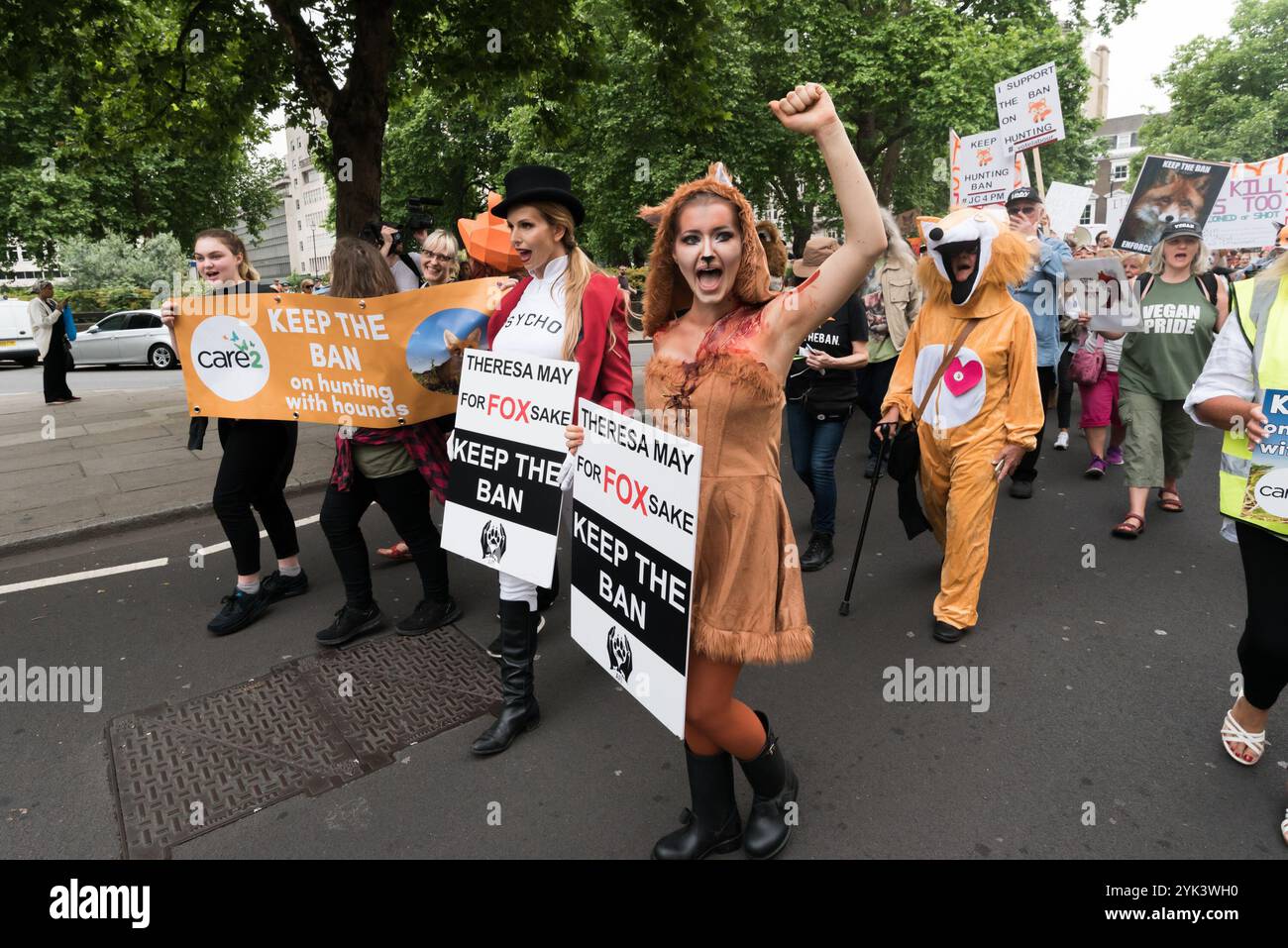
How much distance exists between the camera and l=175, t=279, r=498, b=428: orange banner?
3.96 metres

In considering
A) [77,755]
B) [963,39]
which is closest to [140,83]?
[77,755]

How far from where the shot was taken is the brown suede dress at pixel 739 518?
209 centimetres

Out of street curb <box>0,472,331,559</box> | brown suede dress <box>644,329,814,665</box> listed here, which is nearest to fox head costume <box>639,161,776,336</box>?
brown suede dress <box>644,329,814,665</box>

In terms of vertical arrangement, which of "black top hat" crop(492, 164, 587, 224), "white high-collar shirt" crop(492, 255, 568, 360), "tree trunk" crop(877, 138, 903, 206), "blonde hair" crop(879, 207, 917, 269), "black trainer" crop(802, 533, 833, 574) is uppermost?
"tree trunk" crop(877, 138, 903, 206)

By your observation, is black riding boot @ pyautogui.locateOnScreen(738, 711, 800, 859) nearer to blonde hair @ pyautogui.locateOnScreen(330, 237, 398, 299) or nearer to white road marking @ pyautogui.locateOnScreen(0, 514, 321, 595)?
blonde hair @ pyautogui.locateOnScreen(330, 237, 398, 299)

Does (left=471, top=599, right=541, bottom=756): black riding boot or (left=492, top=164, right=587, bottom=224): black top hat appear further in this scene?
(left=471, top=599, right=541, bottom=756): black riding boot

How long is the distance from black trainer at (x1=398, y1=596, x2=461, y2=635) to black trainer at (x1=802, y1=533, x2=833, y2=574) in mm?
2083

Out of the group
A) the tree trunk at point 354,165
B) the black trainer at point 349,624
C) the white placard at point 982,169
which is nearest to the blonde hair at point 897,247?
the black trainer at point 349,624

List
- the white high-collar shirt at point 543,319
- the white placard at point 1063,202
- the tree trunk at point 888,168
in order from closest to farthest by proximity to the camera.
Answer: the white high-collar shirt at point 543,319 < the white placard at point 1063,202 < the tree trunk at point 888,168

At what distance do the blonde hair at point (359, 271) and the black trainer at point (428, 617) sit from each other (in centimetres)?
164

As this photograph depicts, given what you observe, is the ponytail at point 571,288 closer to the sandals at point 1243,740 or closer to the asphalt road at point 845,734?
the asphalt road at point 845,734

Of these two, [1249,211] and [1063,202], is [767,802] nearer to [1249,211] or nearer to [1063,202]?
[1249,211]

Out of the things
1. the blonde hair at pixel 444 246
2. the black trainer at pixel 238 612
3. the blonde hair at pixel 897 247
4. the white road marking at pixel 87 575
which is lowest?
the white road marking at pixel 87 575

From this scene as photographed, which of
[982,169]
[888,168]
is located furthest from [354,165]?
[888,168]
